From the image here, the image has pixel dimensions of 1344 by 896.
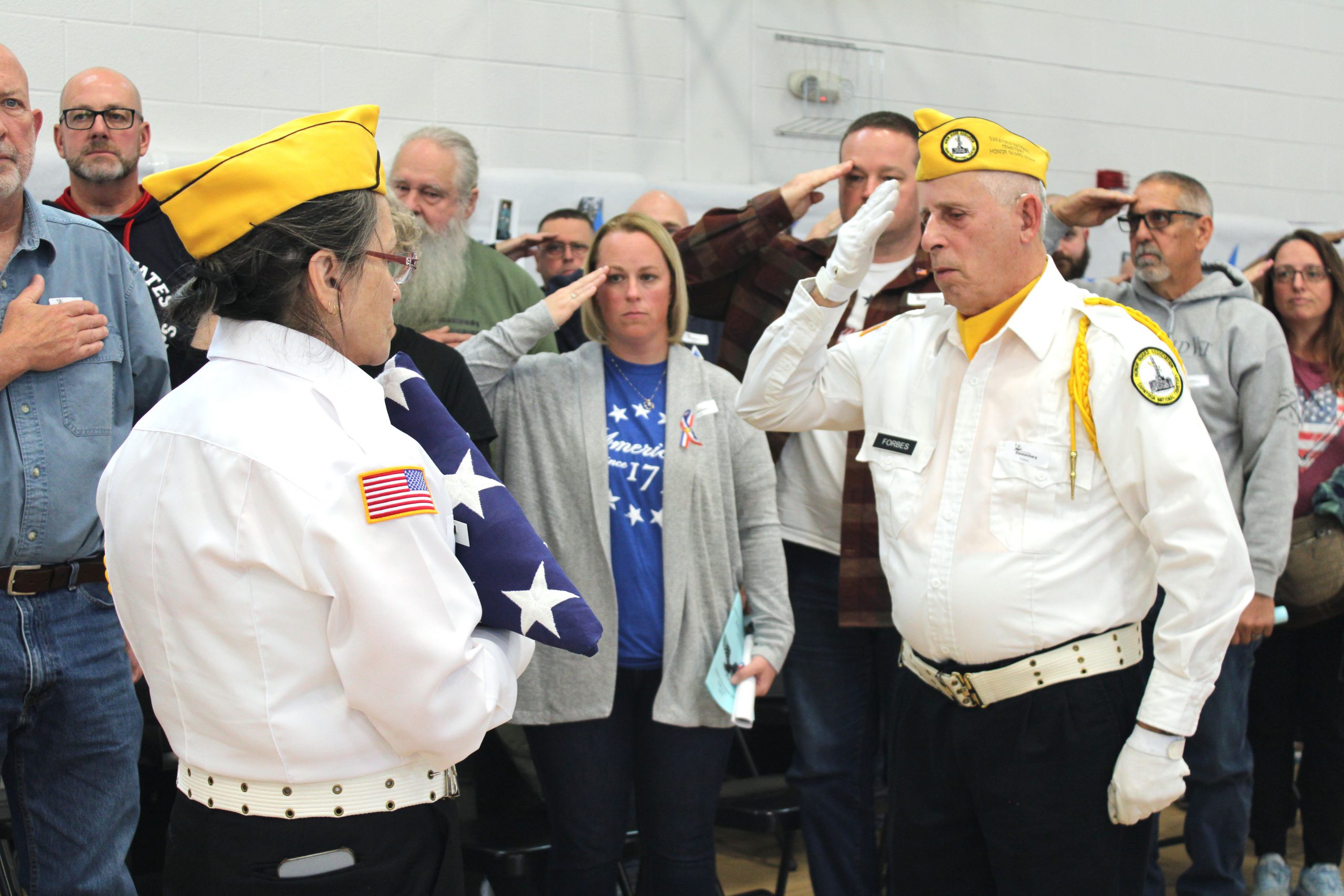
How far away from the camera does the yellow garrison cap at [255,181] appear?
1151 mm

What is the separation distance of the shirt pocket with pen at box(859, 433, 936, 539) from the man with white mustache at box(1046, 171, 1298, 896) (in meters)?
0.94

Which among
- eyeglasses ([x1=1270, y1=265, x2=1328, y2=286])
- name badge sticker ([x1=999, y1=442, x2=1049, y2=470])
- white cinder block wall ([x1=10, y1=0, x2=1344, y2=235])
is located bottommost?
name badge sticker ([x1=999, y1=442, x2=1049, y2=470])

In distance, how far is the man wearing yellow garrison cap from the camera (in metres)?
1.64

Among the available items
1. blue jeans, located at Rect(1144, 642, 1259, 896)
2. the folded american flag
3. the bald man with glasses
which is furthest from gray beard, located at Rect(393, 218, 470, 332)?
blue jeans, located at Rect(1144, 642, 1259, 896)

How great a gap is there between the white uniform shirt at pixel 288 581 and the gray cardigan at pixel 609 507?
1.02 meters

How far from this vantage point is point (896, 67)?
521 cm

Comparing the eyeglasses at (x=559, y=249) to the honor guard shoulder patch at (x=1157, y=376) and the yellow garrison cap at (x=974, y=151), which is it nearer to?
the yellow garrison cap at (x=974, y=151)

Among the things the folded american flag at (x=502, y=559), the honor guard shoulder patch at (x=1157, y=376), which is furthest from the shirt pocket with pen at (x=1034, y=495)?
the folded american flag at (x=502, y=559)

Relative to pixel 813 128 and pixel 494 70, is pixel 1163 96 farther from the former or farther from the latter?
pixel 494 70

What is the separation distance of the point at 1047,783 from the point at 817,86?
3876 mm

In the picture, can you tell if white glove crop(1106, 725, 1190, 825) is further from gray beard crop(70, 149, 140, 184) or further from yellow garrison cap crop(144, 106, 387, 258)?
gray beard crop(70, 149, 140, 184)

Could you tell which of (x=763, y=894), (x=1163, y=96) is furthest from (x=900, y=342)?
(x=1163, y=96)

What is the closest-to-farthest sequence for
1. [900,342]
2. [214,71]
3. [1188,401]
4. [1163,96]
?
[1188,401]
[900,342]
[214,71]
[1163,96]

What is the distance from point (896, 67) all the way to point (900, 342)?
3579mm
